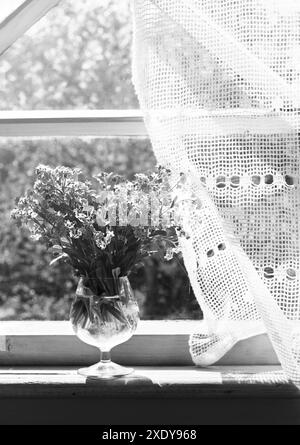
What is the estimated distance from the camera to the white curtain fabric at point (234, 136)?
165cm

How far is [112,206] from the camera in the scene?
1.71 meters

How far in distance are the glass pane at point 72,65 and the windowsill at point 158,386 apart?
66 centimetres

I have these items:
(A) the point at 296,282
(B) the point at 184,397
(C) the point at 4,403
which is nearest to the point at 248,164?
(A) the point at 296,282

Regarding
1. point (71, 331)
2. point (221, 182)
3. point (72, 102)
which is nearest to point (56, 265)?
point (71, 331)

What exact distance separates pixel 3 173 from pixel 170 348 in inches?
23.1

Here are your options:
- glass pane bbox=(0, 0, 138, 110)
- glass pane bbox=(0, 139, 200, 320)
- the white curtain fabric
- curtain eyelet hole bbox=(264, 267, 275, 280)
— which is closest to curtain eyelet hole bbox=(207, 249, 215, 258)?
the white curtain fabric

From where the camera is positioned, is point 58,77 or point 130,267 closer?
point 130,267

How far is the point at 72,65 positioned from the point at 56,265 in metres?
0.49

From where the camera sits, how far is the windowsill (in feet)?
5.62

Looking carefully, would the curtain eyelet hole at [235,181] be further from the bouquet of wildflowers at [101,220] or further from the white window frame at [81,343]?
the white window frame at [81,343]

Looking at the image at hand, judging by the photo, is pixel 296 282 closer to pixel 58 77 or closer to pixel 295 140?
pixel 295 140

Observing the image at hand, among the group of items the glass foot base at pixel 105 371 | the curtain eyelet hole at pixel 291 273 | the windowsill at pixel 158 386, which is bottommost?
the windowsill at pixel 158 386

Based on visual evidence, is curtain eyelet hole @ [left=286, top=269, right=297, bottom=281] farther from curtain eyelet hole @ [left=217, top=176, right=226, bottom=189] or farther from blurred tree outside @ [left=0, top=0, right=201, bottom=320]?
blurred tree outside @ [left=0, top=0, right=201, bottom=320]

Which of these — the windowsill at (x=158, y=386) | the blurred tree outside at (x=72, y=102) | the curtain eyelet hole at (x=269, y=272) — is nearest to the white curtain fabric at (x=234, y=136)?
the curtain eyelet hole at (x=269, y=272)
